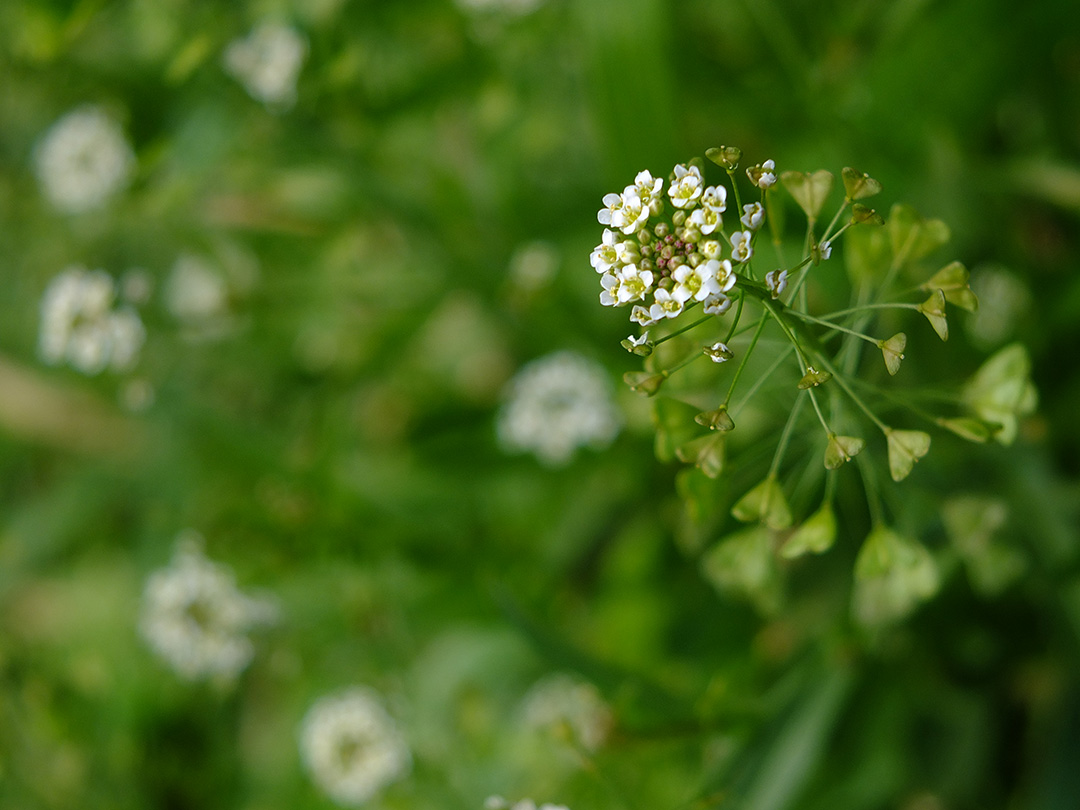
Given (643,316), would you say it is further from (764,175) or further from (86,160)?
(86,160)

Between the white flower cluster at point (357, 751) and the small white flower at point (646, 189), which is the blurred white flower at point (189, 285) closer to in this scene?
the white flower cluster at point (357, 751)

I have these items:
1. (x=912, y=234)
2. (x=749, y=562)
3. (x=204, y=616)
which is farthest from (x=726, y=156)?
(x=204, y=616)

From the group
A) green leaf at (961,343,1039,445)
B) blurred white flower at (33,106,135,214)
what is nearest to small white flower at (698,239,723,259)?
green leaf at (961,343,1039,445)

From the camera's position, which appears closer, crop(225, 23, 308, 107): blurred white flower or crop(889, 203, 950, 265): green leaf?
crop(889, 203, 950, 265): green leaf

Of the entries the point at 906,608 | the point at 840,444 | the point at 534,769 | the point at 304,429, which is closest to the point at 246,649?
the point at 304,429

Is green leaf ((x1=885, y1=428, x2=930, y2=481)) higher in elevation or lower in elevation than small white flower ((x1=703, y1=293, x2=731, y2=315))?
lower

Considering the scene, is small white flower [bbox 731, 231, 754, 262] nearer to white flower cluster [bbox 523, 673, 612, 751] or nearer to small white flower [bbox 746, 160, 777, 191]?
small white flower [bbox 746, 160, 777, 191]

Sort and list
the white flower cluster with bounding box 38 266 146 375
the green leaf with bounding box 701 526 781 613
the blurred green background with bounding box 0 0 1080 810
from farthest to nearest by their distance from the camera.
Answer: the white flower cluster with bounding box 38 266 146 375 → the blurred green background with bounding box 0 0 1080 810 → the green leaf with bounding box 701 526 781 613
